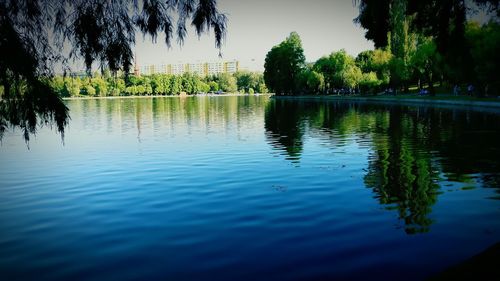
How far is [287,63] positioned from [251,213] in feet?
336

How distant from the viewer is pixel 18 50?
15.5 feet

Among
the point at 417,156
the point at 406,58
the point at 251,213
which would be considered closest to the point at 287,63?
the point at 406,58

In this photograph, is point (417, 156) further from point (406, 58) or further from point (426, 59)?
point (406, 58)

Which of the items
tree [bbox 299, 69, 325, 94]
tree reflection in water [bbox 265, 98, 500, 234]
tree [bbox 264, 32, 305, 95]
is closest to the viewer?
tree reflection in water [bbox 265, 98, 500, 234]

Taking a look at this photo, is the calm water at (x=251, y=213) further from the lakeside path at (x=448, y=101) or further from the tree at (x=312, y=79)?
the tree at (x=312, y=79)

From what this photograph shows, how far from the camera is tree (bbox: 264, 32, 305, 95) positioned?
4326 inches

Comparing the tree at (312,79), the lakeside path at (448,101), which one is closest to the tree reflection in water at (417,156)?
the lakeside path at (448,101)

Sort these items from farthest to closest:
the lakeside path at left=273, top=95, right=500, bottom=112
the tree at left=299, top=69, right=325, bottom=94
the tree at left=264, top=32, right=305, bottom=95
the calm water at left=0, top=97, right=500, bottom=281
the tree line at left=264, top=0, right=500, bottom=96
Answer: the tree at left=264, top=32, right=305, bottom=95 → the tree at left=299, top=69, right=325, bottom=94 → the lakeside path at left=273, top=95, right=500, bottom=112 → the tree line at left=264, top=0, right=500, bottom=96 → the calm water at left=0, top=97, right=500, bottom=281

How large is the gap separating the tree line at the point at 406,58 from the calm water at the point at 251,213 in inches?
145

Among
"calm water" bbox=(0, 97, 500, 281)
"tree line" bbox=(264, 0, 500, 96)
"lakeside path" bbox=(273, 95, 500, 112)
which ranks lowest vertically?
"calm water" bbox=(0, 97, 500, 281)


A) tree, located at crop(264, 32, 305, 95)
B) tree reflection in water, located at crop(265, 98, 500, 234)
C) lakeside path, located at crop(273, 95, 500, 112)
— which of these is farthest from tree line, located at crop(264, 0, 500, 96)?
tree reflection in water, located at crop(265, 98, 500, 234)

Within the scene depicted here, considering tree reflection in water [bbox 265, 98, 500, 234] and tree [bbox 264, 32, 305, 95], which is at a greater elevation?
tree [bbox 264, 32, 305, 95]

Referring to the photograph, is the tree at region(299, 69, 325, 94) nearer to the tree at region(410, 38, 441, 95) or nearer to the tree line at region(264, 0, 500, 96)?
the tree line at region(264, 0, 500, 96)

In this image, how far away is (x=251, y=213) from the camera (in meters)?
9.95
